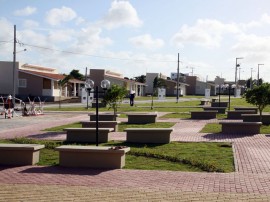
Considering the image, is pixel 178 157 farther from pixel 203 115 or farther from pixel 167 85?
pixel 167 85

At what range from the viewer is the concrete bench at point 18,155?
10148mm

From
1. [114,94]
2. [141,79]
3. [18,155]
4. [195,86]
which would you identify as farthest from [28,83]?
[195,86]

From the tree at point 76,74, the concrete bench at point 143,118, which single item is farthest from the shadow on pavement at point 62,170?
the tree at point 76,74

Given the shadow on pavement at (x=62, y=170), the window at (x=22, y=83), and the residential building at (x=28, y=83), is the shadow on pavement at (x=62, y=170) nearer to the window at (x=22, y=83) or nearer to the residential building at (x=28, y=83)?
the residential building at (x=28, y=83)

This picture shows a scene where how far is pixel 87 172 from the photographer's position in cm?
919

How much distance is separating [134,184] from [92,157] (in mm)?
1956

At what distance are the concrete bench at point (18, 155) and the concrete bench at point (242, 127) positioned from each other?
29.1ft

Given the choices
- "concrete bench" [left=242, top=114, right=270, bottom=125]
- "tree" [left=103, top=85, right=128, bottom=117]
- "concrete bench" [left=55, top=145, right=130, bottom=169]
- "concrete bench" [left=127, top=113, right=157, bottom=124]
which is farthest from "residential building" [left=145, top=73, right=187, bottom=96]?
"concrete bench" [left=55, top=145, right=130, bottom=169]

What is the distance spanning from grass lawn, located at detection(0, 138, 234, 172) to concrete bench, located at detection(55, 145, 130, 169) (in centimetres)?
37

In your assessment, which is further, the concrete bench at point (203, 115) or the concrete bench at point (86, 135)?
the concrete bench at point (203, 115)

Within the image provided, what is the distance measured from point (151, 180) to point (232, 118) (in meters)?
16.2

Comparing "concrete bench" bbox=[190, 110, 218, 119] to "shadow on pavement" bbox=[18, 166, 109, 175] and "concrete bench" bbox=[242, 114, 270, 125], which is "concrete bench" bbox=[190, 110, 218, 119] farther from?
"shadow on pavement" bbox=[18, 166, 109, 175]

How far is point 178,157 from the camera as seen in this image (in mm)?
10703

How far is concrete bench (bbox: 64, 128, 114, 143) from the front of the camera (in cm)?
1416
